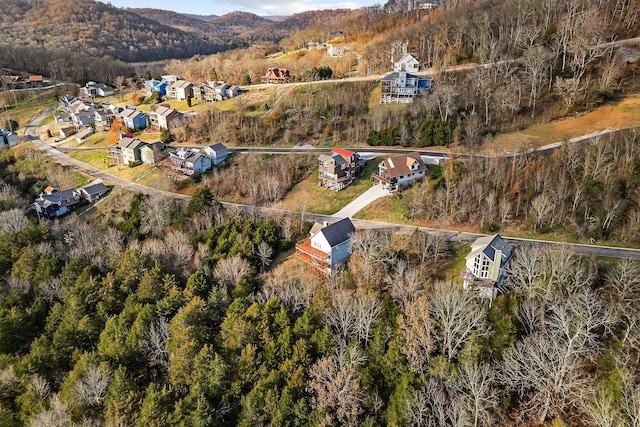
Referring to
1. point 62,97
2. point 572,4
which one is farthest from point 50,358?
point 62,97

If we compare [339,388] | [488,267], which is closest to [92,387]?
[339,388]

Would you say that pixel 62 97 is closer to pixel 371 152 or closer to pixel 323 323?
pixel 371 152

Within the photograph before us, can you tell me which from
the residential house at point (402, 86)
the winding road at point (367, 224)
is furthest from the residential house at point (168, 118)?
the residential house at point (402, 86)

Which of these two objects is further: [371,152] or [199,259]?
[371,152]

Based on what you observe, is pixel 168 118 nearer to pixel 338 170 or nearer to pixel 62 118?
pixel 62 118

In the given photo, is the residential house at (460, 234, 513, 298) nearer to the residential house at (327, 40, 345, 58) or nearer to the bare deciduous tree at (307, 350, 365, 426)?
the bare deciduous tree at (307, 350, 365, 426)
